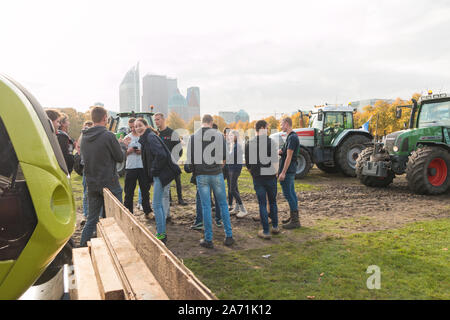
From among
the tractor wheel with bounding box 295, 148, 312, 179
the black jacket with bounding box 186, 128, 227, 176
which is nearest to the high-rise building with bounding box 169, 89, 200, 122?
the tractor wheel with bounding box 295, 148, 312, 179

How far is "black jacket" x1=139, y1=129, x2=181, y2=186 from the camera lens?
4652mm

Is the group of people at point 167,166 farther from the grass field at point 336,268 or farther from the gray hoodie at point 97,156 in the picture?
the grass field at point 336,268

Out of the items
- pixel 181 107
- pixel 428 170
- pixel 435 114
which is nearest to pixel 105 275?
pixel 428 170

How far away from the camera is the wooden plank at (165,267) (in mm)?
1291

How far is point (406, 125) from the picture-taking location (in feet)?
33.3

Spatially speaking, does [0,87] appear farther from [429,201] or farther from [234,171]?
[429,201]

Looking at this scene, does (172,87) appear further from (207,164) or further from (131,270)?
(131,270)

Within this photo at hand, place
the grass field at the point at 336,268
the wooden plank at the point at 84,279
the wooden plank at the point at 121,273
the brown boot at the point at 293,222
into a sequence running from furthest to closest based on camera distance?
1. the brown boot at the point at 293,222
2. the grass field at the point at 336,268
3. the wooden plank at the point at 84,279
4. the wooden plank at the point at 121,273

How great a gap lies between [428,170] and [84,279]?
8581 mm

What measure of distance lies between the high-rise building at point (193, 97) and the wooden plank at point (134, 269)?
12964cm

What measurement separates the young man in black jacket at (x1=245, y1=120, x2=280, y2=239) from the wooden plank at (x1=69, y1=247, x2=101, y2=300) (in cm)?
266

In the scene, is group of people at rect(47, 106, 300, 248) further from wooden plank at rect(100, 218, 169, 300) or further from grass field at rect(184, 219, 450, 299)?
wooden plank at rect(100, 218, 169, 300)

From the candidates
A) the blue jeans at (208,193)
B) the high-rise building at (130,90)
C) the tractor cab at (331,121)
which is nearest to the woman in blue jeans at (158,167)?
the blue jeans at (208,193)
